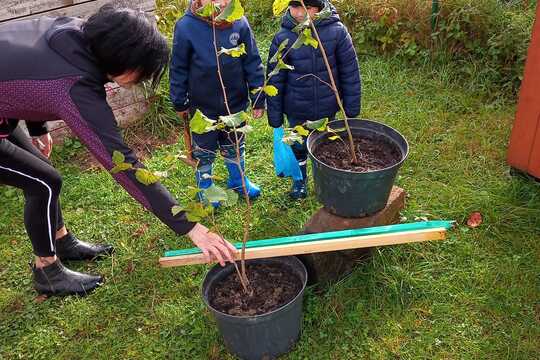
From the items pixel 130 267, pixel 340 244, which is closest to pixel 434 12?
pixel 340 244

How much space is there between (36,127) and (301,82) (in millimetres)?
1503

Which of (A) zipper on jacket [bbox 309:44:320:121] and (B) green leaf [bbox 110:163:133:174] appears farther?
(A) zipper on jacket [bbox 309:44:320:121]

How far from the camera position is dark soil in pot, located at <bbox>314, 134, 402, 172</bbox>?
8.68ft

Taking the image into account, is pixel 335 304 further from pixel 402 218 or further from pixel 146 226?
pixel 146 226

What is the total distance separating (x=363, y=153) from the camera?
2750 mm

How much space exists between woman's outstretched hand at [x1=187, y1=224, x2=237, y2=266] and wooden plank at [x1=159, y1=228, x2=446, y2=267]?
17cm

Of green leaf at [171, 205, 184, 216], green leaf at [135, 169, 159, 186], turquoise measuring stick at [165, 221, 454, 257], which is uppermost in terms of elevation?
green leaf at [135, 169, 159, 186]

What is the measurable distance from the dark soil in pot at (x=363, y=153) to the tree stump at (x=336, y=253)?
10.9 inches

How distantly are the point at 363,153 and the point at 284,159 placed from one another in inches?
33.0

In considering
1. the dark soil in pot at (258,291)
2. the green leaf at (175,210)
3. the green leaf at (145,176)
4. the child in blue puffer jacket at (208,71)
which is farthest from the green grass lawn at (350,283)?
the green leaf at (145,176)

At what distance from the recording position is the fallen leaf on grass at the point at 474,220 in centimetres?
315

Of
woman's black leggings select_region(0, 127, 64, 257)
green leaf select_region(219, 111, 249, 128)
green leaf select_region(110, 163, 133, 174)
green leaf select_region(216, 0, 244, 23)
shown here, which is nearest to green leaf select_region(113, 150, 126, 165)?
green leaf select_region(110, 163, 133, 174)

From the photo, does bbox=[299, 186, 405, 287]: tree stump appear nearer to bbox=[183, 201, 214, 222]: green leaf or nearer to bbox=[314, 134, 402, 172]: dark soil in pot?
bbox=[314, 134, 402, 172]: dark soil in pot

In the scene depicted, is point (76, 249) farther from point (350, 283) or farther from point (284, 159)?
point (350, 283)
